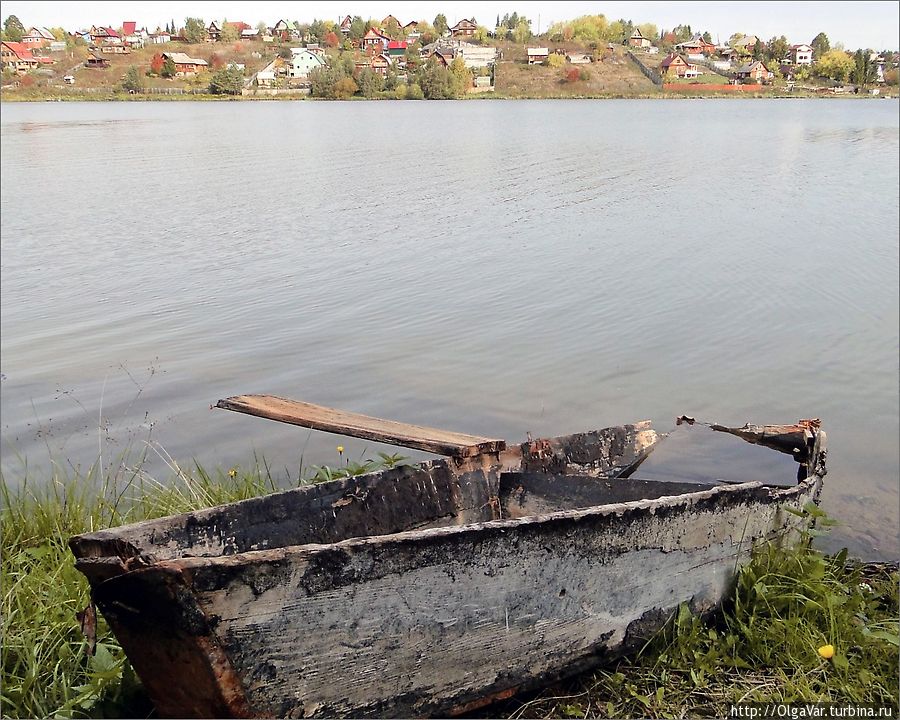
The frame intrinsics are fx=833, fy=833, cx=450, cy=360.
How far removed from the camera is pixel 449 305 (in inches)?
346

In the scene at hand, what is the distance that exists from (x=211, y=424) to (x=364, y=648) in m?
3.54

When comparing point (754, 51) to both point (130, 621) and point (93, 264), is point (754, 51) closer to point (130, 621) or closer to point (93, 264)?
point (93, 264)

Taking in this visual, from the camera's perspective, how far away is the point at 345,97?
6334cm

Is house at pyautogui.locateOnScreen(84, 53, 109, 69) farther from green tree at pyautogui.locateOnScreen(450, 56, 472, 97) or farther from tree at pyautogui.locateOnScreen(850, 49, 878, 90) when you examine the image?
tree at pyautogui.locateOnScreen(850, 49, 878, 90)

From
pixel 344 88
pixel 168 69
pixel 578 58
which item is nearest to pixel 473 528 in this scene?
pixel 344 88

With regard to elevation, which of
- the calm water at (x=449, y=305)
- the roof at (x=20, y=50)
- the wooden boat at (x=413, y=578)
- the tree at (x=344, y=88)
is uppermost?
the roof at (x=20, y=50)

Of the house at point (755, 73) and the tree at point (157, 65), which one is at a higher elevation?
the tree at point (157, 65)

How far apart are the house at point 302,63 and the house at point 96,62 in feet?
49.3

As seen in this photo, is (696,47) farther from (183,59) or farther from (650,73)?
(183,59)

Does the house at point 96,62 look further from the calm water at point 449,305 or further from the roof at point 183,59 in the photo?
the calm water at point 449,305

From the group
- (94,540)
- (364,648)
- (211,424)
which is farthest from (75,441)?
(364,648)

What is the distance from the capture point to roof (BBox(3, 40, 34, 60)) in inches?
2371

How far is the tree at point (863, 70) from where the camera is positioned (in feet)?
194

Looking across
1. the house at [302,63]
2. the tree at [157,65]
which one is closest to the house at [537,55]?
the house at [302,63]
